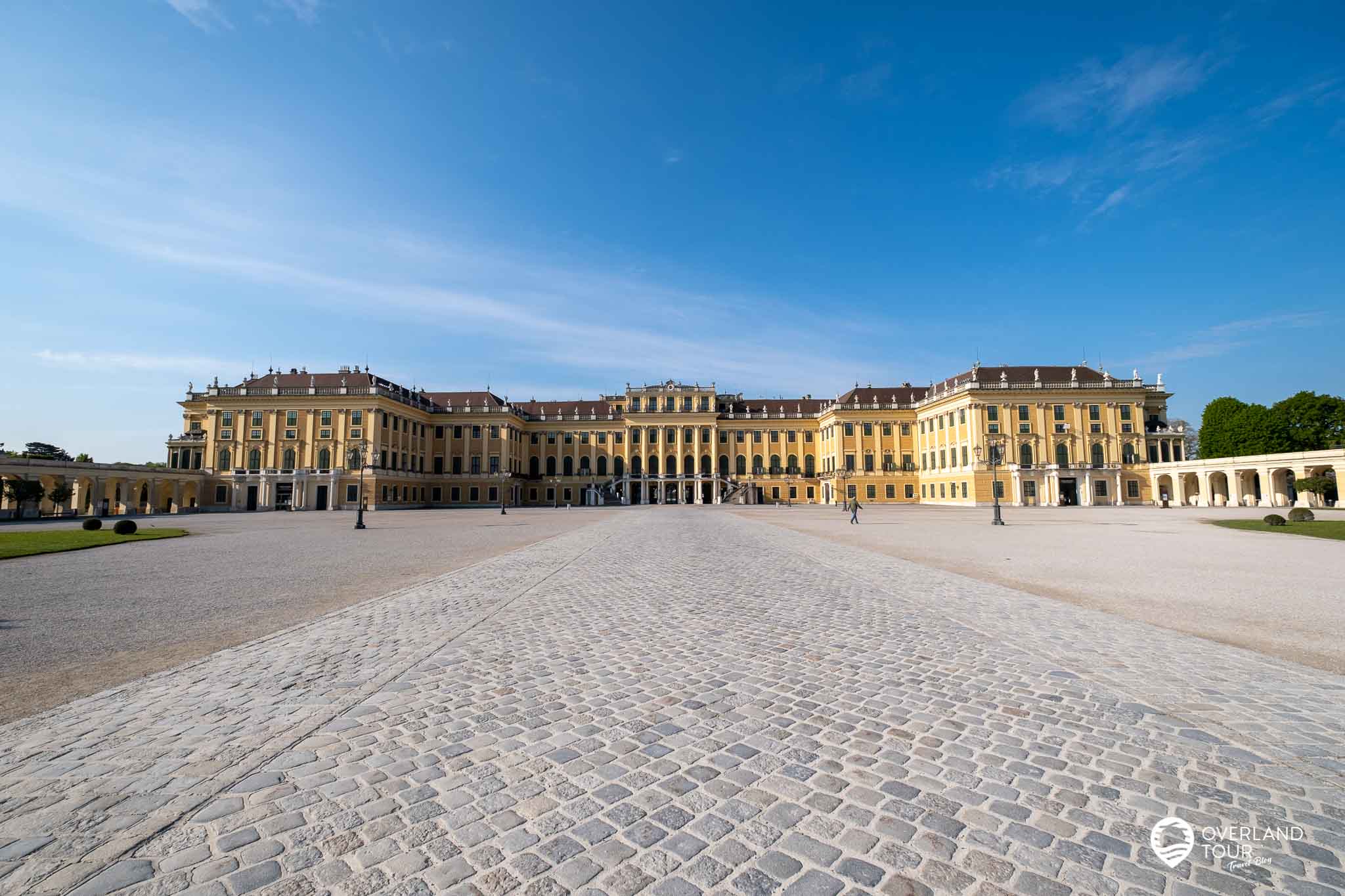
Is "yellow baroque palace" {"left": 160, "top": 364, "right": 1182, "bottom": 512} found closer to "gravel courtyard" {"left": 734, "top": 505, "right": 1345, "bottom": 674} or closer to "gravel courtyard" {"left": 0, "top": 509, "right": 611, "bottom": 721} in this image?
"gravel courtyard" {"left": 734, "top": 505, "right": 1345, "bottom": 674}

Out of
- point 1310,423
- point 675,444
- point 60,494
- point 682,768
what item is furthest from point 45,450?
point 1310,423

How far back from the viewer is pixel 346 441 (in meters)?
62.8

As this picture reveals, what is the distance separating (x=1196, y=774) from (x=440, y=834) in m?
4.16

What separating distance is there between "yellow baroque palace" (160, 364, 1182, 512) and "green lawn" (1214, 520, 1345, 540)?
14.7 m

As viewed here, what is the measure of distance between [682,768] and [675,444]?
3141 inches

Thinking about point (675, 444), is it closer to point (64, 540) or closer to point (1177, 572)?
point (64, 540)

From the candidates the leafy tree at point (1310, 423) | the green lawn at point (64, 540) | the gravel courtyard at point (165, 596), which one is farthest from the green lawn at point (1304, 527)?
the leafy tree at point (1310, 423)

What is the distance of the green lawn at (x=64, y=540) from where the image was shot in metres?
16.2

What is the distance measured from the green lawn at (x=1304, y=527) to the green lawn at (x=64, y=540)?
1503 inches

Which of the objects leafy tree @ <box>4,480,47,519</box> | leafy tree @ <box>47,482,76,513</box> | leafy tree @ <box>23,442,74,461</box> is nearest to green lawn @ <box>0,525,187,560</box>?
leafy tree @ <box>4,480,47,519</box>

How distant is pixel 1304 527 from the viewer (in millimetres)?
23641

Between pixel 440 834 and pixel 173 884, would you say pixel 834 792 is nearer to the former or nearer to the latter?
pixel 440 834

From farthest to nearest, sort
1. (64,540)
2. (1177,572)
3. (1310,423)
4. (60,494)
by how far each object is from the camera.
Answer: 1. (1310,423)
2. (60,494)
3. (64,540)
4. (1177,572)

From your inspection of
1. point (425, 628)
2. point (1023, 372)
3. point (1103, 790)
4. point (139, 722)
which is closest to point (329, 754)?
point (139, 722)
